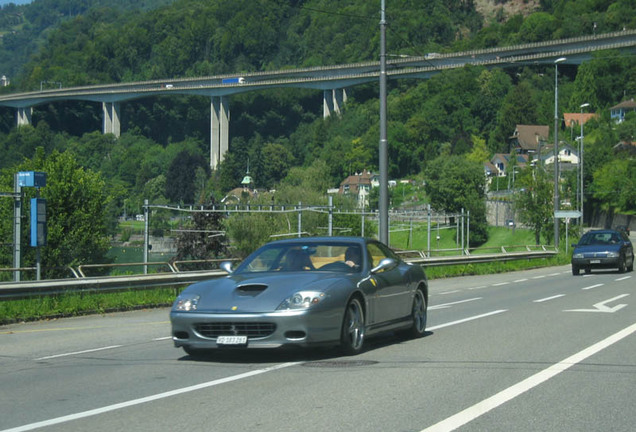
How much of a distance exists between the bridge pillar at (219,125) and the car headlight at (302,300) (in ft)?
607

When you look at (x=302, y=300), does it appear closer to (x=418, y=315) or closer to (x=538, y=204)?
(x=418, y=315)

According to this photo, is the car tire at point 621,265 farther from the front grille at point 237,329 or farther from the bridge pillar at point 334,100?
the bridge pillar at point 334,100

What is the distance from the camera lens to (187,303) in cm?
1051

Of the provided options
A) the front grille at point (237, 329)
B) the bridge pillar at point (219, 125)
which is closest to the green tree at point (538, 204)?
the front grille at point (237, 329)

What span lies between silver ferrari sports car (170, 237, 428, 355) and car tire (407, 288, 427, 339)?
342 millimetres

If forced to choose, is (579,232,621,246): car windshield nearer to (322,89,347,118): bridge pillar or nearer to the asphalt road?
the asphalt road

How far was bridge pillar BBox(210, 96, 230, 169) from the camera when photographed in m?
194

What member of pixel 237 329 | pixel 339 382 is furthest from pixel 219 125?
pixel 339 382

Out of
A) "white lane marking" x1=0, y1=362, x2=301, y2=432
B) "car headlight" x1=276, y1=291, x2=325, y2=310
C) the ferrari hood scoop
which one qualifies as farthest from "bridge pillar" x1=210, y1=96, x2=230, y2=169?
"white lane marking" x1=0, y1=362, x2=301, y2=432

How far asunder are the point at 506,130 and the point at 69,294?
14769 cm

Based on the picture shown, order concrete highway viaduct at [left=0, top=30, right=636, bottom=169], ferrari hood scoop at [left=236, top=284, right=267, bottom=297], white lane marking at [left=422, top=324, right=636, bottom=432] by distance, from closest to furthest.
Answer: white lane marking at [left=422, top=324, right=636, bottom=432] < ferrari hood scoop at [left=236, top=284, right=267, bottom=297] < concrete highway viaduct at [left=0, top=30, right=636, bottom=169]

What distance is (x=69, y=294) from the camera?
1809cm

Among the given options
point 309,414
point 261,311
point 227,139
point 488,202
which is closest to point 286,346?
point 261,311

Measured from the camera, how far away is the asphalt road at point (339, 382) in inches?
280
